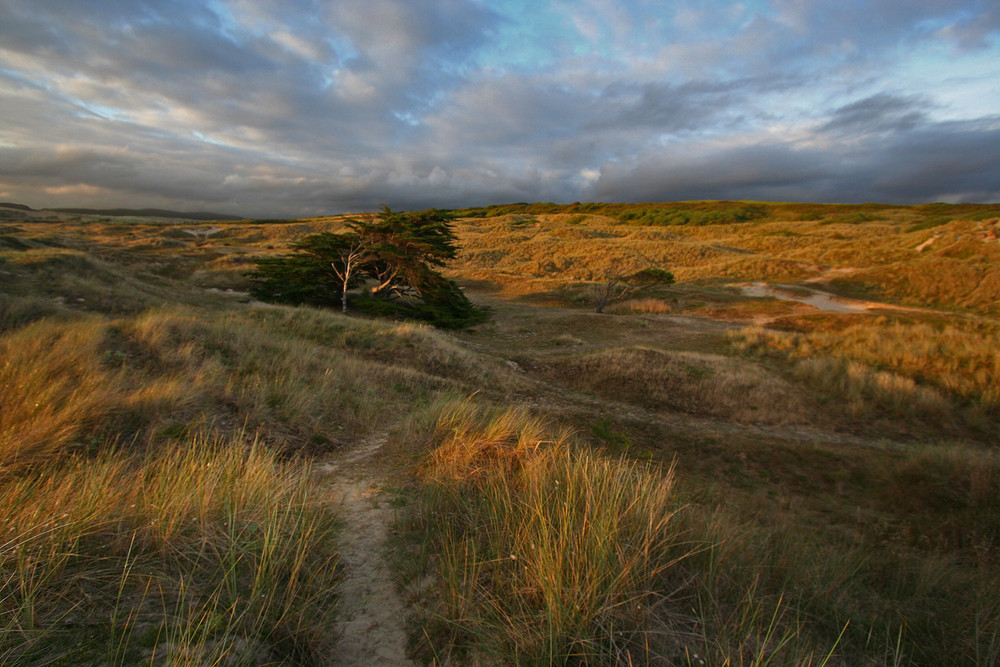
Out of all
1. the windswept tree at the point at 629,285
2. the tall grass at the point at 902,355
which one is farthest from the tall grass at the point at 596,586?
the windswept tree at the point at 629,285

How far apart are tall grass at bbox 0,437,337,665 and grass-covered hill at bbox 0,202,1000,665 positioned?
0.05 ft

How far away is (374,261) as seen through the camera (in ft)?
→ 74.7

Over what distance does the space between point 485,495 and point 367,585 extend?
1.03 metres

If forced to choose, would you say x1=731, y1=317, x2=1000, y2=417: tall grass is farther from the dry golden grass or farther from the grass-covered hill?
the dry golden grass

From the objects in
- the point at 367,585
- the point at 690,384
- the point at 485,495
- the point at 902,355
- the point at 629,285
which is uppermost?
the point at 485,495

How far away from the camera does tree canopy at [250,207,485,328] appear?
21031 mm

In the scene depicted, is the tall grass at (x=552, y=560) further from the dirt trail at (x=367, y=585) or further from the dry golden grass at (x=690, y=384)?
the dry golden grass at (x=690, y=384)

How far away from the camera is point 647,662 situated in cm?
185

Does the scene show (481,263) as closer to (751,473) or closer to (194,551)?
(751,473)

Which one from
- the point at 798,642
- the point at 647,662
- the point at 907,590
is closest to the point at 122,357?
the point at 647,662

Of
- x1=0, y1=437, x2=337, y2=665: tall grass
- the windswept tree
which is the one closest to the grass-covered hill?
x1=0, y1=437, x2=337, y2=665: tall grass

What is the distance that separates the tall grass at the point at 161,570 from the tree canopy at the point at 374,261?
688 inches

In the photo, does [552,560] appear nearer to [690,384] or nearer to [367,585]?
[367,585]

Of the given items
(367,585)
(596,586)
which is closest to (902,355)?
(596,586)
